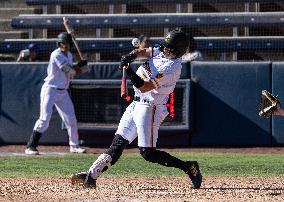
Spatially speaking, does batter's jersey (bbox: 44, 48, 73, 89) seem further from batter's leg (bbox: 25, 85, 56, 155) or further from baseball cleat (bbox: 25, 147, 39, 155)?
baseball cleat (bbox: 25, 147, 39, 155)

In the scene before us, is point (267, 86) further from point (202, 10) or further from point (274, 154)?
point (202, 10)

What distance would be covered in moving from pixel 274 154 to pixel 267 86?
5.00 ft

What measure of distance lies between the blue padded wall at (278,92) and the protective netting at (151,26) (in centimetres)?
219

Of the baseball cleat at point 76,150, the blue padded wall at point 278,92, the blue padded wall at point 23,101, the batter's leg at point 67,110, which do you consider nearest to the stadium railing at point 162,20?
the blue padded wall at point 23,101

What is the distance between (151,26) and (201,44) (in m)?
1.23

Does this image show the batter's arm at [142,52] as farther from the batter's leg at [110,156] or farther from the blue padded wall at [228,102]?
the blue padded wall at [228,102]

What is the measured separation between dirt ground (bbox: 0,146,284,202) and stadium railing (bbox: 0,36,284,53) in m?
7.35

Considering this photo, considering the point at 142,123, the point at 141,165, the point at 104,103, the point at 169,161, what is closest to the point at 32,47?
the point at 104,103

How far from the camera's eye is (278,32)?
16.6 m

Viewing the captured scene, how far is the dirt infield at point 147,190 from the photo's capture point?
22.0 ft

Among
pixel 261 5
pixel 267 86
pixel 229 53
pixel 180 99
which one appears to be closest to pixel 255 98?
pixel 267 86

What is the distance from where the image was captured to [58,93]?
12.4 meters

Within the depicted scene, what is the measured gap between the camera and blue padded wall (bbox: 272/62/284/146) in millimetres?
13427

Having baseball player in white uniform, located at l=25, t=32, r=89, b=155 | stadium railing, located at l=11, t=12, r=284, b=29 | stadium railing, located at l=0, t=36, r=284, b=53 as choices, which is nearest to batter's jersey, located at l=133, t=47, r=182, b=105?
baseball player in white uniform, located at l=25, t=32, r=89, b=155
